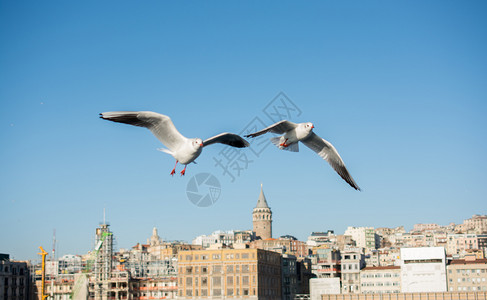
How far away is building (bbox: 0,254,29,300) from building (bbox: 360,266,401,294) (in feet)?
175

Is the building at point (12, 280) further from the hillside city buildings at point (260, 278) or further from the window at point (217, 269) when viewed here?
the window at point (217, 269)

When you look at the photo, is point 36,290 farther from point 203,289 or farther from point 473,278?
point 473,278

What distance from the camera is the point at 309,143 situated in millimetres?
32750

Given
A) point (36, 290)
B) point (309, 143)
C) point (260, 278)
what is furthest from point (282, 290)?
point (309, 143)

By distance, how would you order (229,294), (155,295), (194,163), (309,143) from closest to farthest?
1. (194,163)
2. (309,143)
3. (229,294)
4. (155,295)

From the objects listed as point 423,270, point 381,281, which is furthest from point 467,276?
point 381,281

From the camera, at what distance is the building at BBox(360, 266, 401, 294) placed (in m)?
115

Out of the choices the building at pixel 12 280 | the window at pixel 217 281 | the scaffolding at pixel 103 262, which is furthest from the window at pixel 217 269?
the building at pixel 12 280

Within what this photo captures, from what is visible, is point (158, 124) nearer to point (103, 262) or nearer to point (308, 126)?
point (308, 126)

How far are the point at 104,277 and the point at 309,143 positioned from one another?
3860 inches

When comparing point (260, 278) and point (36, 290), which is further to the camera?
point (36, 290)

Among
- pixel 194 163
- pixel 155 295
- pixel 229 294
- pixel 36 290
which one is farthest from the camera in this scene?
pixel 36 290

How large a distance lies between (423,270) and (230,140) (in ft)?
297

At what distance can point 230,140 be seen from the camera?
29.2 metres
